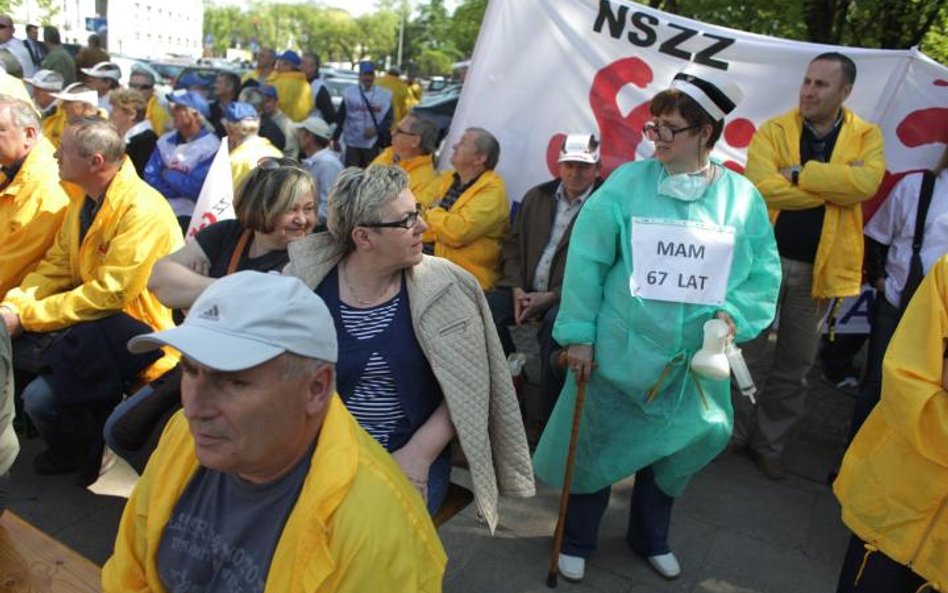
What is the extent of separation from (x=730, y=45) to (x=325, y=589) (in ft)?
13.8

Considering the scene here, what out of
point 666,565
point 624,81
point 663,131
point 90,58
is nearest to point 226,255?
point 663,131

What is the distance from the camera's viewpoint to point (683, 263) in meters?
2.94

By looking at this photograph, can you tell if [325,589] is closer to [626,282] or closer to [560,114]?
[626,282]

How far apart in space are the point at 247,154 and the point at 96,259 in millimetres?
1959

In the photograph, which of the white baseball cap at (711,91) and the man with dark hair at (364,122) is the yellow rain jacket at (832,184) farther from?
the man with dark hair at (364,122)

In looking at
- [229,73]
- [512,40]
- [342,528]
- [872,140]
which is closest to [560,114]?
[512,40]

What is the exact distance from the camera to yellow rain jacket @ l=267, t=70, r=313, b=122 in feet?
33.2

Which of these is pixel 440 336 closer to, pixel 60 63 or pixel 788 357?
pixel 788 357

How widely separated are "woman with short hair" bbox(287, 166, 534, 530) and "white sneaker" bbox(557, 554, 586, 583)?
0.91m

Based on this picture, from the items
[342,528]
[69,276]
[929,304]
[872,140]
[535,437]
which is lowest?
[535,437]

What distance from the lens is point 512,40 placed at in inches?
202

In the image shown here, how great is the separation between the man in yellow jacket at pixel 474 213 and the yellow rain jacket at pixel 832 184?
145cm

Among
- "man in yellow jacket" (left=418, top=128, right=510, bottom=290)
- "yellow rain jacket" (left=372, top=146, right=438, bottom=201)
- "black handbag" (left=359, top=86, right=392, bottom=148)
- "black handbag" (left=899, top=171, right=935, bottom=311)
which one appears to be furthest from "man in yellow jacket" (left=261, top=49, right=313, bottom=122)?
"black handbag" (left=899, top=171, right=935, bottom=311)

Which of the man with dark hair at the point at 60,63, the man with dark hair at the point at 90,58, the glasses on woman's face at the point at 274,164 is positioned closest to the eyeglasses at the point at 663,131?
the glasses on woman's face at the point at 274,164
